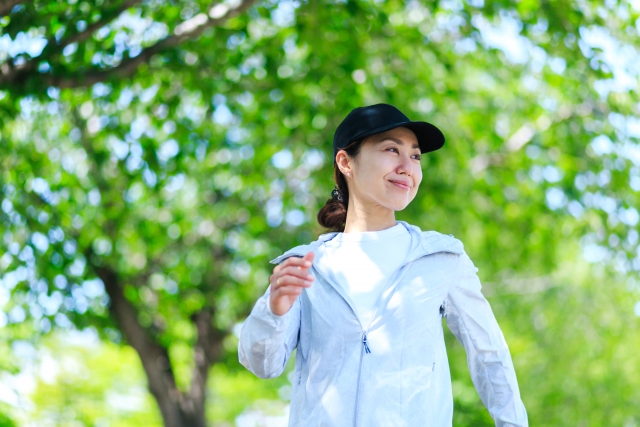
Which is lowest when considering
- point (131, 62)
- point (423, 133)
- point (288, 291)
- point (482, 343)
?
point (482, 343)

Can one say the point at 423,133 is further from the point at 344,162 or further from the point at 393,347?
the point at 393,347

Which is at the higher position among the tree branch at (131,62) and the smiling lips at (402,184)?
the tree branch at (131,62)

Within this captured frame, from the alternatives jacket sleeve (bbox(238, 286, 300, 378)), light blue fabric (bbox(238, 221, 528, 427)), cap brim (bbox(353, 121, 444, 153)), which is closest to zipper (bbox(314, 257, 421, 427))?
light blue fabric (bbox(238, 221, 528, 427))

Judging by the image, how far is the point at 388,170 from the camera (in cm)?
230

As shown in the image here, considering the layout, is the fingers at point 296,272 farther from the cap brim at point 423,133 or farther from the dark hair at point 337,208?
the dark hair at point 337,208

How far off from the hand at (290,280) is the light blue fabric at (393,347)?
0.23ft

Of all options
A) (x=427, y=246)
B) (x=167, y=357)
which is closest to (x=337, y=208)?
(x=427, y=246)

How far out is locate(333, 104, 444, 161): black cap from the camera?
7.50ft

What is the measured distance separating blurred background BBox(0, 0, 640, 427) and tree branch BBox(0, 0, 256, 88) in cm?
2

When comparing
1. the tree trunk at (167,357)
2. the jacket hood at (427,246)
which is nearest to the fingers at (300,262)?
the jacket hood at (427,246)

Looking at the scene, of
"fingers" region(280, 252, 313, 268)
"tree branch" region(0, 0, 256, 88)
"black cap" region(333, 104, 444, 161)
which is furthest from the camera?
"tree branch" region(0, 0, 256, 88)

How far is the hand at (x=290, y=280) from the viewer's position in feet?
6.32

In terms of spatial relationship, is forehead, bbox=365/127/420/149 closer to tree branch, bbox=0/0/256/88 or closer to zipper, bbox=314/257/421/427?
zipper, bbox=314/257/421/427

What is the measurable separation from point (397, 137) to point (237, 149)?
5.60 metres
